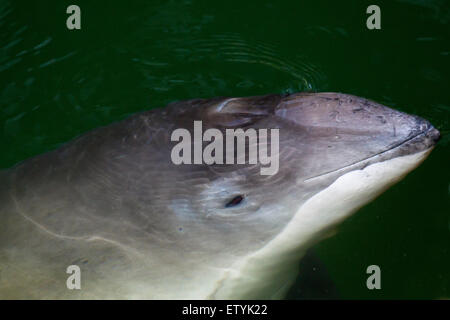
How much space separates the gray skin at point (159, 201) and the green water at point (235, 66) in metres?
2.08

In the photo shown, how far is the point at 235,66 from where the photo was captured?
5.95 m

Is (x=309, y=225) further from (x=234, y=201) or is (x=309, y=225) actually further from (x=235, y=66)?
Result: (x=235, y=66)

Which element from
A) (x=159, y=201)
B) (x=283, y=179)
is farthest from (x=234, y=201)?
(x=159, y=201)

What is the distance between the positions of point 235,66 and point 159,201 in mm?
3303

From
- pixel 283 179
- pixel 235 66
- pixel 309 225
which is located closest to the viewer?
pixel 283 179

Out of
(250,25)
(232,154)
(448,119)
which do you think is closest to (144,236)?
(232,154)

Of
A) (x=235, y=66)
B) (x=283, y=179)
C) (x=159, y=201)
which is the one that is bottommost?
(x=159, y=201)

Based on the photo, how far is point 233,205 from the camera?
114 inches

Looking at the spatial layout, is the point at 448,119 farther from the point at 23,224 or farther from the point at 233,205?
the point at 23,224

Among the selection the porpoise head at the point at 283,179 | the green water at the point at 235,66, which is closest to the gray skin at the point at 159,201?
the porpoise head at the point at 283,179

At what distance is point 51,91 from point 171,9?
74.9 inches

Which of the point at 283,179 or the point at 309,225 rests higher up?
the point at 283,179

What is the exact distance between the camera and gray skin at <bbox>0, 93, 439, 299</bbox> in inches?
109

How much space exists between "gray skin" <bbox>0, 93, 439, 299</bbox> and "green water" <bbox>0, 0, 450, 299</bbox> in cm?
208
